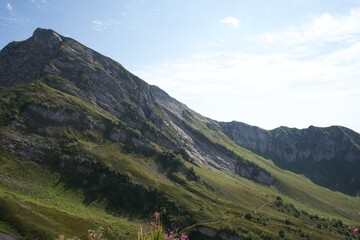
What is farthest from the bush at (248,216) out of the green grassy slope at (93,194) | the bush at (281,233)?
the bush at (281,233)

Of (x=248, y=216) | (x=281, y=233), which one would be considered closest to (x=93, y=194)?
(x=248, y=216)

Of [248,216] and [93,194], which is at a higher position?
[248,216]

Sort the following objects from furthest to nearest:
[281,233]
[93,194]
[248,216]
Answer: [248,216] → [281,233] → [93,194]

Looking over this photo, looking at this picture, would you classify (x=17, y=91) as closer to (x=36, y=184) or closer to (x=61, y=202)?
(x=36, y=184)

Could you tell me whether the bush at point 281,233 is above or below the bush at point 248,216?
below

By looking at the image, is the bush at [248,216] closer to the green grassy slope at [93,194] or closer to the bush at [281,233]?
the green grassy slope at [93,194]

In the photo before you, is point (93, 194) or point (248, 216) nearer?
point (93, 194)

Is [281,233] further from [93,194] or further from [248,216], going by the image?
[93,194]

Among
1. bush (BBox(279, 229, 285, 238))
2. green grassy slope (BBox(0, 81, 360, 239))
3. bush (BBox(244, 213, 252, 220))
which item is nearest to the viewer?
green grassy slope (BBox(0, 81, 360, 239))

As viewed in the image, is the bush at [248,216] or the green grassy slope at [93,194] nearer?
the green grassy slope at [93,194]

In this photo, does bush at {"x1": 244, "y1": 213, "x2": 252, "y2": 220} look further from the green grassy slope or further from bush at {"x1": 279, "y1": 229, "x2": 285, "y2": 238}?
bush at {"x1": 279, "y1": 229, "x2": 285, "y2": 238}

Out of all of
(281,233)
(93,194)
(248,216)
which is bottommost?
(93,194)

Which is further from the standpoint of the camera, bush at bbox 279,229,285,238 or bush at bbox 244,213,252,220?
bush at bbox 244,213,252,220

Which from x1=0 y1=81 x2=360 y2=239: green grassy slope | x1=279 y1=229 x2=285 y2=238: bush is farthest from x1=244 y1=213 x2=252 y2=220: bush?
x1=279 y1=229 x2=285 y2=238: bush
